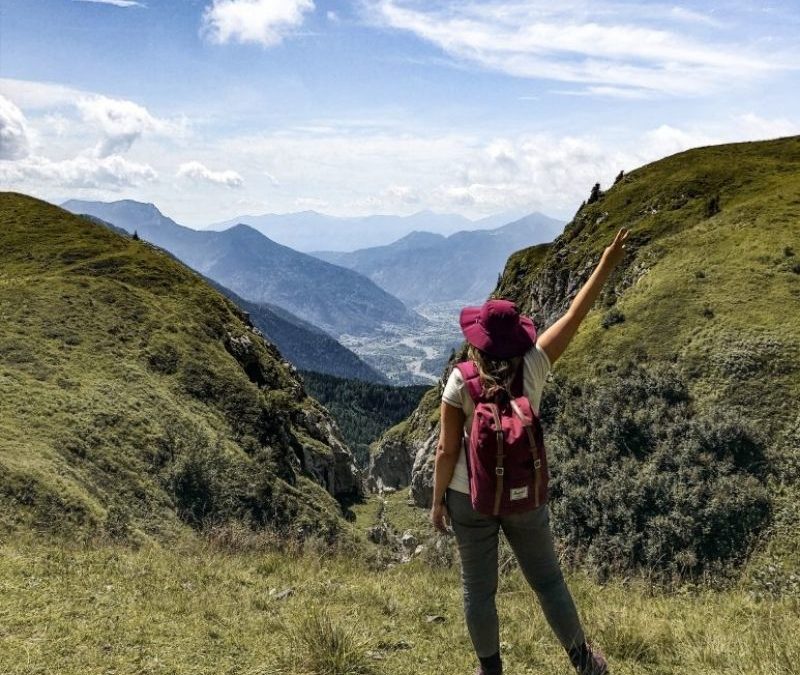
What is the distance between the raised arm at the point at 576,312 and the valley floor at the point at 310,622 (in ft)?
11.8

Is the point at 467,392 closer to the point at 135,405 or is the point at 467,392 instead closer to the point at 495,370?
the point at 495,370

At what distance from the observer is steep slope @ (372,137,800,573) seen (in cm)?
3100

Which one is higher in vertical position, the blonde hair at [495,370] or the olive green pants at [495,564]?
the blonde hair at [495,370]

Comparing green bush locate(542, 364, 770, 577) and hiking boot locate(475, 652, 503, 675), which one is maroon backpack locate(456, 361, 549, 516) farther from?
green bush locate(542, 364, 770, 577)

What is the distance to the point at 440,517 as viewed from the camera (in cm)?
580

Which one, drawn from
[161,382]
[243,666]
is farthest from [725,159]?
[243,666]

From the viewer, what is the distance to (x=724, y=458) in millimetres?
32812

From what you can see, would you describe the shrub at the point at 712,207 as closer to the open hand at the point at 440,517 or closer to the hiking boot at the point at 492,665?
the open hand at the point at 440,517

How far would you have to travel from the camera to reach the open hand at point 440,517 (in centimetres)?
567

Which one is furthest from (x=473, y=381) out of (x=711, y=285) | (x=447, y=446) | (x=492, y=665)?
(x=711, y=285)

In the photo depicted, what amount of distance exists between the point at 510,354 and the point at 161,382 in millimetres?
51350

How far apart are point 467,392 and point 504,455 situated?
24.3 inches

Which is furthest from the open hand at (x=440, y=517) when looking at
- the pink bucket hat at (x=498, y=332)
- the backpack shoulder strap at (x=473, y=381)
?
the pink bucket hat at (x=498, y=332)

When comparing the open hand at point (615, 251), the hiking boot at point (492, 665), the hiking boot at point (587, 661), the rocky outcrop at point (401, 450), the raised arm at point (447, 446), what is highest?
the open hand at point (615, 251)
